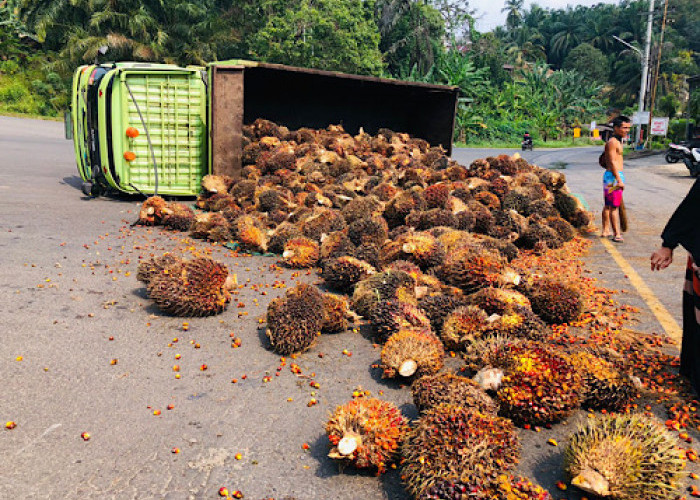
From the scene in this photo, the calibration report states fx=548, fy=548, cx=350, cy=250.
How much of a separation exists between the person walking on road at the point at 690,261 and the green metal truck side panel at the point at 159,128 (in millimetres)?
8067

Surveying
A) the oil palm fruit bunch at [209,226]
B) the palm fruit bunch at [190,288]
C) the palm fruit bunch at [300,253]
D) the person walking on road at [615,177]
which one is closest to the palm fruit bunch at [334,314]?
the palm fruit bunch at [190,288]

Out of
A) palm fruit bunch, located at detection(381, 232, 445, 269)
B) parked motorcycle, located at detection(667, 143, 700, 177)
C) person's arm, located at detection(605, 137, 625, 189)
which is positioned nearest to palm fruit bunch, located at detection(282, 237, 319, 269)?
palm fruit bunch, located at detection(381, 232, 445, 269)

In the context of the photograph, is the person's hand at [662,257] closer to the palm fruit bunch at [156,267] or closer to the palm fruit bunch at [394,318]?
the palm fruit bunch at [394,318]

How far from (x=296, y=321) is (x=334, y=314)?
46 centimetres

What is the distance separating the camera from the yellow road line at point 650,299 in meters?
5.01

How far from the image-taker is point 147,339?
4.47 metres

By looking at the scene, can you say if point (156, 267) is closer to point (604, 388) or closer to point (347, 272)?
point (347, 272)

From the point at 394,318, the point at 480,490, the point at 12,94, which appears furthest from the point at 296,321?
the point at 12,94

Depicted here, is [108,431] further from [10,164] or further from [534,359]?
[10,164]

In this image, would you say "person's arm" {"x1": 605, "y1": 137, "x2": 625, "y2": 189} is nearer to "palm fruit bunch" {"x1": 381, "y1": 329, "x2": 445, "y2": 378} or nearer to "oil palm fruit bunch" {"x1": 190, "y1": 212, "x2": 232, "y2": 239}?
"oil palm fruit bunch" {"x1": 190, "y1": 212, "x2": 232, "y2": 239}

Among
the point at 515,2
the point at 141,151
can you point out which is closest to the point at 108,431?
the point at 141,151

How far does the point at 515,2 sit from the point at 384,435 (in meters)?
115

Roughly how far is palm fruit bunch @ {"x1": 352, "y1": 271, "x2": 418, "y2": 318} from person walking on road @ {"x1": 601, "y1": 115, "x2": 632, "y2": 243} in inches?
198

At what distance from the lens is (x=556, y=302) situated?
16.1ft
